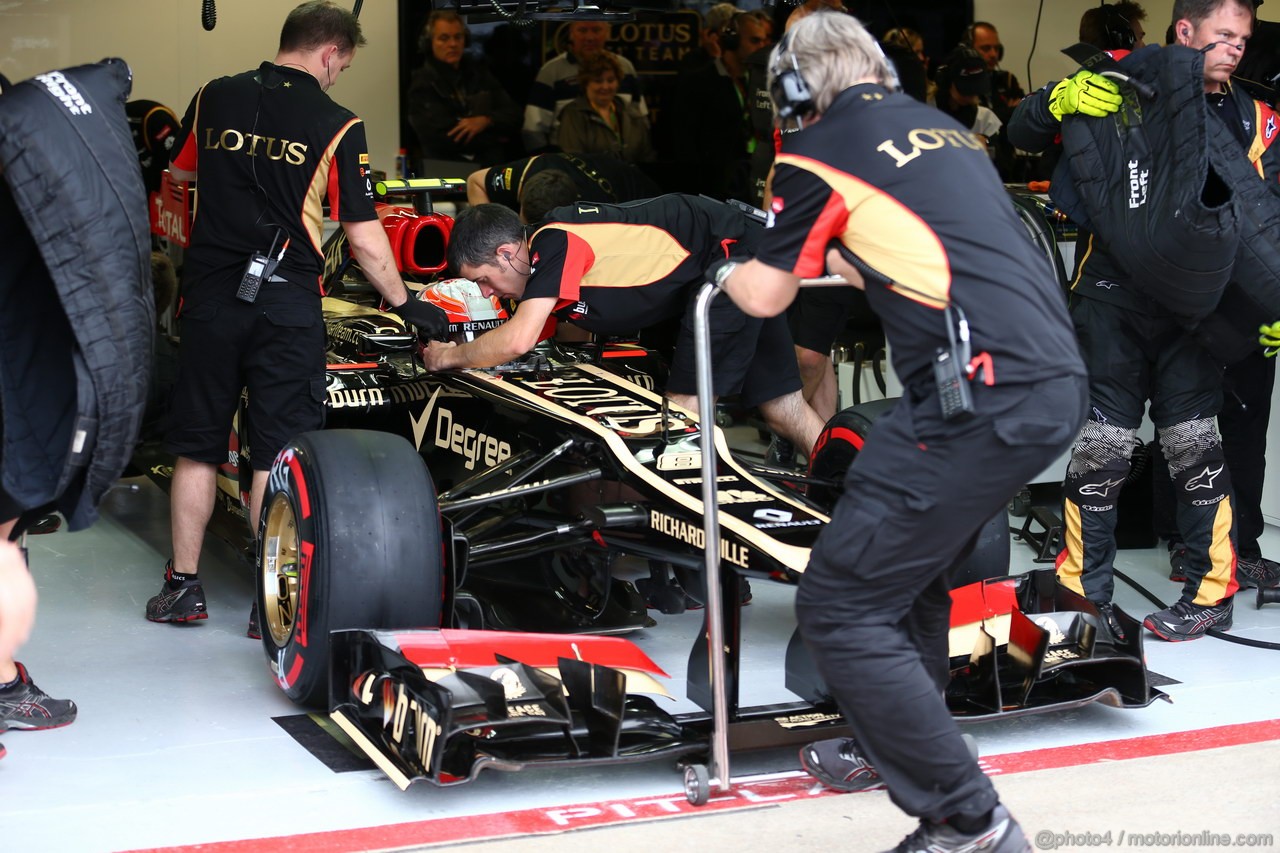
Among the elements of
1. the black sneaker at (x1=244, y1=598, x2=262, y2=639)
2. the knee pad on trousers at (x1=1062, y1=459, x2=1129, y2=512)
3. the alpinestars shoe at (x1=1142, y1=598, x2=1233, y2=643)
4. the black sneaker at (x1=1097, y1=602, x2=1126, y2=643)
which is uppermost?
the knee pad on trousers at (x1=1062, y1=459, x2=1129, y2=512)

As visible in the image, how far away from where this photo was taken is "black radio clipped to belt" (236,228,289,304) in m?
5.18

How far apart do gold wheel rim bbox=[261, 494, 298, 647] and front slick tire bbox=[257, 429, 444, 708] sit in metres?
0.08

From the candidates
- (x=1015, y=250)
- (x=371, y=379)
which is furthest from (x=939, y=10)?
(x=1015, y=250)

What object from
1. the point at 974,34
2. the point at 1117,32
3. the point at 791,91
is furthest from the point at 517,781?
the point at 974,34

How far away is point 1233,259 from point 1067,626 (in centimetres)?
145

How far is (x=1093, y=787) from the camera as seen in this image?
13.1ft

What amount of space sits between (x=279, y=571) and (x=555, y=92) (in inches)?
242

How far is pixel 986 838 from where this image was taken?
3.33m

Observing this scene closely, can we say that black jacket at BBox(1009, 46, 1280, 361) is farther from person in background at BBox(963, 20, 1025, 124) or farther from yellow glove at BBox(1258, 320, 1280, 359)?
person in background at BBox(963, 20, 1025, 124)

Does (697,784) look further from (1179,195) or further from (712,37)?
(712,37)

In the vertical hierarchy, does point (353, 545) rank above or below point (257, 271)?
below

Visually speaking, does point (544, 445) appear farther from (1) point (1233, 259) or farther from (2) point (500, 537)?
(1) point (1233, 259)

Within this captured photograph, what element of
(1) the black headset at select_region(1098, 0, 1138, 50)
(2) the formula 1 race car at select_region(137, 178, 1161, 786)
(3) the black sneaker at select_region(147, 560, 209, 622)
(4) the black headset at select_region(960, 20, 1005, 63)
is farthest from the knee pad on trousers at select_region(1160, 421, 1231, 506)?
(4) the black headset at select_region(960, 20, 1005, 63)

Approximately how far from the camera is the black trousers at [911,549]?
3.23m
